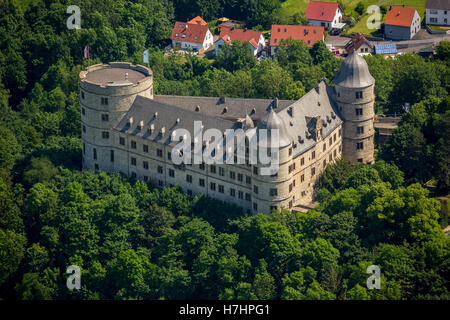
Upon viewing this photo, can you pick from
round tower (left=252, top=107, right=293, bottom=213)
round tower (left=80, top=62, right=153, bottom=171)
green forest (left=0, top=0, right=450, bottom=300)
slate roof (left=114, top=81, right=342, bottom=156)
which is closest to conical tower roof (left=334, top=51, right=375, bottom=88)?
slate roof (left=114, top=81, right=342, bottom=156)

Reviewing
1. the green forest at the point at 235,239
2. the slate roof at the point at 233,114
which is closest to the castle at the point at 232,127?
the slate roof at the point at 233,114

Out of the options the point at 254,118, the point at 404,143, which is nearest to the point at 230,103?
the point at 254,118

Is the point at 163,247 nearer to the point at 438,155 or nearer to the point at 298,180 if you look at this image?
the point at 298,180

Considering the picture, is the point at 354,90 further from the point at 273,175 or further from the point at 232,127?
the point at 273,175

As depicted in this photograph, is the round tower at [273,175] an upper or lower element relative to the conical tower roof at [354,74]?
lower

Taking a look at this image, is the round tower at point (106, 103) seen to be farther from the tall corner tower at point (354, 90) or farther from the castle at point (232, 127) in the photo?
the tall corner tower at point (354, 90)

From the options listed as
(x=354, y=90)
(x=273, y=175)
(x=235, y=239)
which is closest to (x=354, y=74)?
(x=354, y=90)
